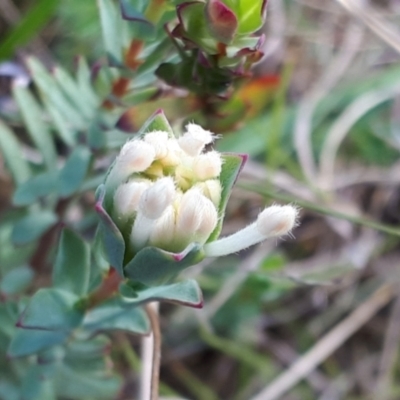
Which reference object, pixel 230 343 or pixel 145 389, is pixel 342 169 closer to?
pixel 230 343

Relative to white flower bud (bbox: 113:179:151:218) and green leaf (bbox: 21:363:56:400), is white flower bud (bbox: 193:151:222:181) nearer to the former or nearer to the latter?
white flower bud (bbox: 113:179:151:218)

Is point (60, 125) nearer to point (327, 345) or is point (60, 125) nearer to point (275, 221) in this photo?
point (275, 221)

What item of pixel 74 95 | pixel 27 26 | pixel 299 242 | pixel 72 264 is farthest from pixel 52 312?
pixel 299 242

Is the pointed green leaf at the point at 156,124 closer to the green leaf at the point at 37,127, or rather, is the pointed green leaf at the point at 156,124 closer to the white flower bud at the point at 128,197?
the white flower bud at the point at 128,197

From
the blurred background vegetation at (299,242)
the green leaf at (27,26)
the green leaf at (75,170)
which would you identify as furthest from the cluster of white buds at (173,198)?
the green leaf at (27,26)

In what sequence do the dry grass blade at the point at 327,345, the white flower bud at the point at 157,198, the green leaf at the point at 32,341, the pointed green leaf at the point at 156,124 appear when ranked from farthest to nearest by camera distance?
1. the dry grass blade at the point at 327,345
2. the green leaf at the point at 32,341
3. the pointed green leaf at the point at 156,124
4. the white flower bud at the point at 157,198
